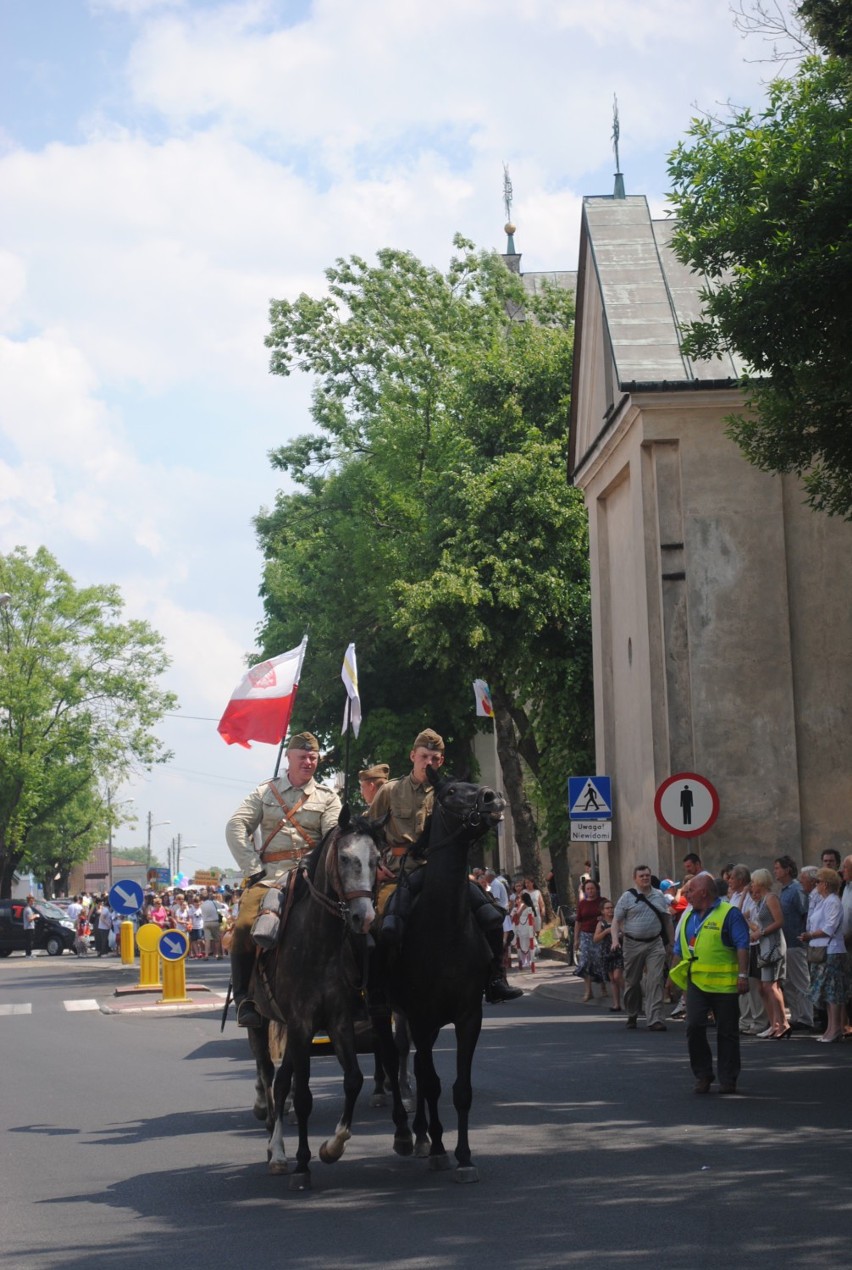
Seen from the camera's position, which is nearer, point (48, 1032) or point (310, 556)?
point (48, 1032)

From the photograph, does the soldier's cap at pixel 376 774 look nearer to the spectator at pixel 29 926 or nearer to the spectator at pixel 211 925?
the spectator at pixel 211 925

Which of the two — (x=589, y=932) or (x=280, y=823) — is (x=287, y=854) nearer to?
Result: (x=280, y=823)

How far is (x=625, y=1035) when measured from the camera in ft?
62.0

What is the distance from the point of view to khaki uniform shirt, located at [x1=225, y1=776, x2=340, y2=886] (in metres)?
11.3

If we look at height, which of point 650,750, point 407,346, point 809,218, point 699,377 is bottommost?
point 650,750

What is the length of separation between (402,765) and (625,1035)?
90.6 feet

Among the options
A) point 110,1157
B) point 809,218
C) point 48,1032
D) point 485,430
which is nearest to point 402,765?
point 485,430

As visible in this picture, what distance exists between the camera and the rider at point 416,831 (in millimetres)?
9977

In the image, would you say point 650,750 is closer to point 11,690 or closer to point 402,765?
point 402,765

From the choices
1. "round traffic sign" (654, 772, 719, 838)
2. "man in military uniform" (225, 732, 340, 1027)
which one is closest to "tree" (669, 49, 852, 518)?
"round traffic sign" (654, 772, 719, 838)

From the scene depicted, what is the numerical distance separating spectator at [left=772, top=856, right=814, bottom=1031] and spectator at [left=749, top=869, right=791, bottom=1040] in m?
0.24

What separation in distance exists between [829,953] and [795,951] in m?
1.46

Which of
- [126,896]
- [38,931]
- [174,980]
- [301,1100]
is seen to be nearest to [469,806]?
[301,1100]

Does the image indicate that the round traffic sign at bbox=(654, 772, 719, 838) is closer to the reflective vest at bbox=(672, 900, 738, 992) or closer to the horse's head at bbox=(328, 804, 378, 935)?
the reflective vest at bbox=(672, 900, 738, 992)
